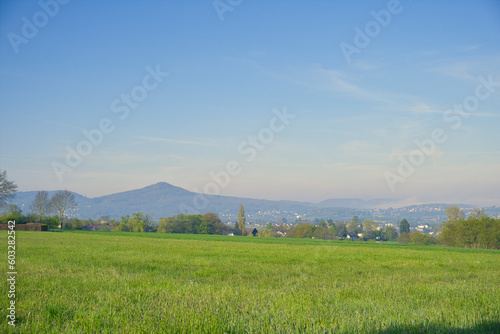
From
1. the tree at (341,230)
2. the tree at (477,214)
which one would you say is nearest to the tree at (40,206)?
the tree at (477,214)

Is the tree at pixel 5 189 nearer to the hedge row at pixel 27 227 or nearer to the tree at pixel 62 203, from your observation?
the hedge row at pixel 27 227

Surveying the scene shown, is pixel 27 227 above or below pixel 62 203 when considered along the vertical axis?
below

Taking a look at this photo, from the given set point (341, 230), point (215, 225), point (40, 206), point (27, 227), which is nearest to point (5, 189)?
point (27, 227)

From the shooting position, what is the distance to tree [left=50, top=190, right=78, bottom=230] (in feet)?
344

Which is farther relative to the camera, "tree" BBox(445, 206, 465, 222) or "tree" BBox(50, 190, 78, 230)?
"tree" BBox(50, 190, 78, 230)

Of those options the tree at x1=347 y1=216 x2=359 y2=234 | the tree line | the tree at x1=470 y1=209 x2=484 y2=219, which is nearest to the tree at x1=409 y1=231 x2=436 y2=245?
the tree line

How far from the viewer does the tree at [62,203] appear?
10485cm

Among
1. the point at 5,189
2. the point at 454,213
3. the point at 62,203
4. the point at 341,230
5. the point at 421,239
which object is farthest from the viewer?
the point at 341,230

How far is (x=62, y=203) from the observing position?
106 meters

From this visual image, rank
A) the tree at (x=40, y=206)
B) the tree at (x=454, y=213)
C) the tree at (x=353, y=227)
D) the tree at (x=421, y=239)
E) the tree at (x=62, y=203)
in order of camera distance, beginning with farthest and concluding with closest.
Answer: the tree at (x=353, y=227), the tree at (x=62, y=203), the tree at (x=421, y=239), the tree at (x=40, y=206), the tree at (x=454, y=213)

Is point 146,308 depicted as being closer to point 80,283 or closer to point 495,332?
point 80,283

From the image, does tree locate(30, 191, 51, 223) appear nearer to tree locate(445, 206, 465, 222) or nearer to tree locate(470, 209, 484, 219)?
tree locate(470, 209, 484, 219)

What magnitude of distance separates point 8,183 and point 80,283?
72459 millimetres

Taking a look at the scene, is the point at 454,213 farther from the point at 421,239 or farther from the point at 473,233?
the point at 473,233
